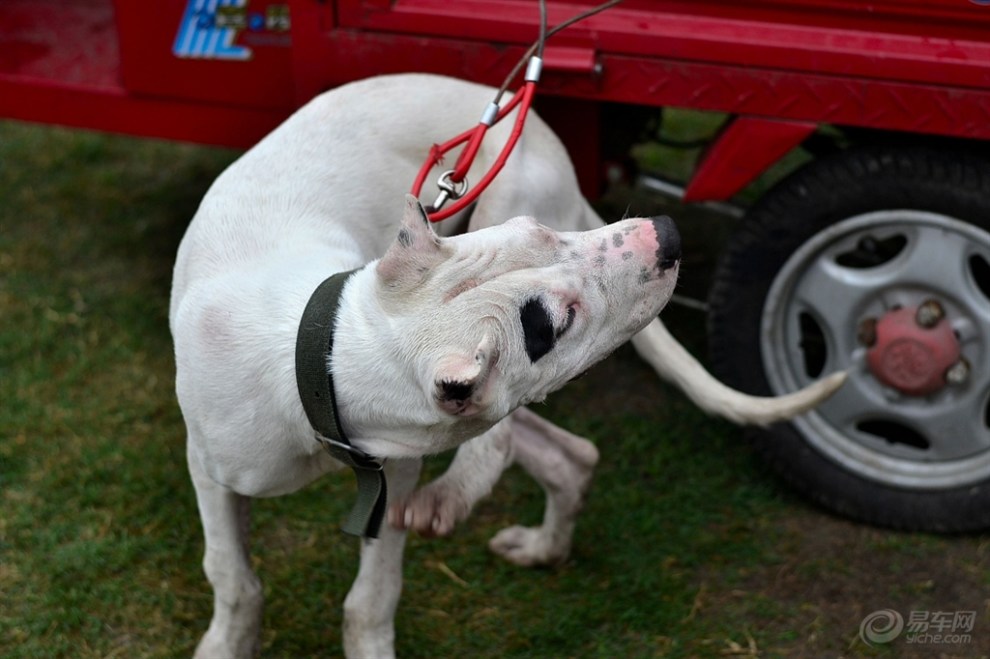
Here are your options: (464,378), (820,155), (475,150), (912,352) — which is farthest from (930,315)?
(464,378)

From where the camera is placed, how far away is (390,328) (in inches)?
92.0

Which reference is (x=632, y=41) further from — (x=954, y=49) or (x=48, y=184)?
(x=48, y=184)

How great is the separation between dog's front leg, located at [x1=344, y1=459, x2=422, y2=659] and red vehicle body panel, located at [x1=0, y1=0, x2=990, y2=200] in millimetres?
1156

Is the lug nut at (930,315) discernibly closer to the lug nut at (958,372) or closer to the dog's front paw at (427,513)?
the lug nut at (958,372)

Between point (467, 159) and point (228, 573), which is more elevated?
point (467, 159)

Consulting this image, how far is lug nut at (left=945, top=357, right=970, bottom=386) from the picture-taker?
3.52 m

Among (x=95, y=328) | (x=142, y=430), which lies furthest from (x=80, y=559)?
(x=95, y=328)

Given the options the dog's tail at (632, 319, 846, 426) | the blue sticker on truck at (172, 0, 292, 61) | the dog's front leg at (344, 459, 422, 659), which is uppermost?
the blue sticker on truck at (172, 0, 292, 61)

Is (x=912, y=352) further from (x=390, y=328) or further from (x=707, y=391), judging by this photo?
(x=390, y=328)

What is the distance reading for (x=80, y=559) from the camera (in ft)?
11.6

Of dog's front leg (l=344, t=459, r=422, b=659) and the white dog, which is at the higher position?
the white dog

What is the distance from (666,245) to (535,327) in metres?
0.38

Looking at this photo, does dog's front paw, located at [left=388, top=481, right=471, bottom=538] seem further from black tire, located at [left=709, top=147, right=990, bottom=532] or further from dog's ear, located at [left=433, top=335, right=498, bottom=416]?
black tire, located at [left=709, top=147, right=990, bottom=532]

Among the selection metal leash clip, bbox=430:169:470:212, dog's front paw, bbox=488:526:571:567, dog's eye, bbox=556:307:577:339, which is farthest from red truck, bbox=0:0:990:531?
dog's eye, bbox=556:307:577:339
